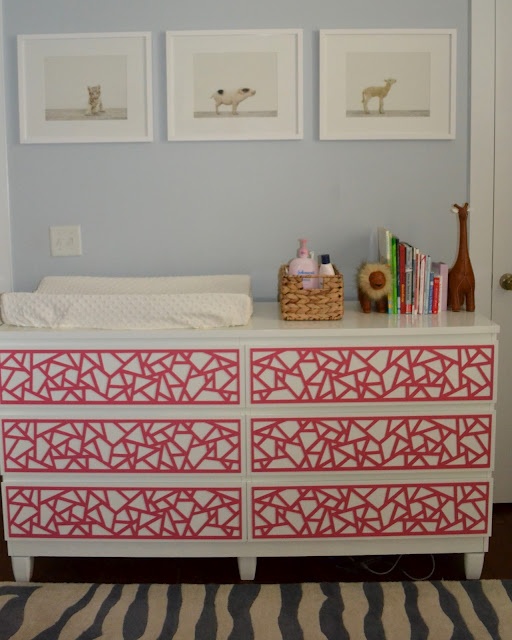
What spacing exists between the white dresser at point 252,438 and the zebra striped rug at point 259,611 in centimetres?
11

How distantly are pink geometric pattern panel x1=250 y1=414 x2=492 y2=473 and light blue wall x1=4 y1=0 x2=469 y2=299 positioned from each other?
0.61m

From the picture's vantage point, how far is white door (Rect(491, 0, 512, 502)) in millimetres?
2689

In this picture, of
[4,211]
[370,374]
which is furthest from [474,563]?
[4,211]

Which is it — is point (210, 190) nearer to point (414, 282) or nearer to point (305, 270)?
point (305, 270)

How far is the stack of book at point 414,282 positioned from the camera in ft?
8.20

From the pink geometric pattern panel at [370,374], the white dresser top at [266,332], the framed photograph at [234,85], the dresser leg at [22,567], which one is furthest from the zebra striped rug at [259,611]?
the framed photograph at [234,85]

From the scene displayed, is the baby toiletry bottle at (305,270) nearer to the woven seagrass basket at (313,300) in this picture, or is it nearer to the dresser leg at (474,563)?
the woven seagrass basket at (313,300)

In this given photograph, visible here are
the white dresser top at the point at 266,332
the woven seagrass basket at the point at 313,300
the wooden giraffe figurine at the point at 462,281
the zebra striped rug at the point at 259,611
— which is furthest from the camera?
the wooden giraffe figurine at the point at 462,281

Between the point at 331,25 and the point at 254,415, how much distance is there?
1.25 m

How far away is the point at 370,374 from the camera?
231 cm

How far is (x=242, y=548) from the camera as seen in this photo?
2.41 metres

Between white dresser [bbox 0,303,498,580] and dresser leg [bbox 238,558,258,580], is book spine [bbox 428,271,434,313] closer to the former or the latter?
white dresser [bbox 0,303,498,580]

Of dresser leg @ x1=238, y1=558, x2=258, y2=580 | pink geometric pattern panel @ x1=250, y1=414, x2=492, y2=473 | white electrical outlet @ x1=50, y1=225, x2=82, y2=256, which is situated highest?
white electrical outlet @ x1=50, y1=225, x2=82, y2=256

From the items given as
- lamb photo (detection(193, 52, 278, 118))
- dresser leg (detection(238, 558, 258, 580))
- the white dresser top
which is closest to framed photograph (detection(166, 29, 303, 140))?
lamb photo (detection(193, 52, 278, 118))
